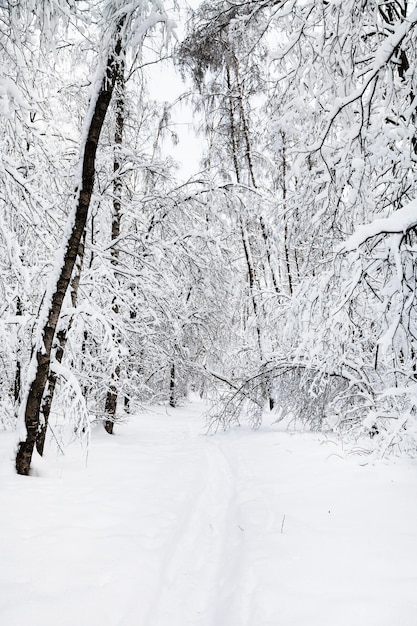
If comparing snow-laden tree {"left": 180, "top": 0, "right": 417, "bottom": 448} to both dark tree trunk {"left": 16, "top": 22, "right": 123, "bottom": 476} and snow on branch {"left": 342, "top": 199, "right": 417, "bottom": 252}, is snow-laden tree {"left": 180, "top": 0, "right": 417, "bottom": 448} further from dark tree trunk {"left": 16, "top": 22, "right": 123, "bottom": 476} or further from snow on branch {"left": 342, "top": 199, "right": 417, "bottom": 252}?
dark tree trunk {"left": 16, "top": 22, "right": 123, "bottom": 476}

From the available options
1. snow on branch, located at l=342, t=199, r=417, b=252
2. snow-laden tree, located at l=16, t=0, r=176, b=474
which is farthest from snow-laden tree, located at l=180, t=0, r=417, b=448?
snow-laden tree, located at l=16, t=0, r=176, b=474

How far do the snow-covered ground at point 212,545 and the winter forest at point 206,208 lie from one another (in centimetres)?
8

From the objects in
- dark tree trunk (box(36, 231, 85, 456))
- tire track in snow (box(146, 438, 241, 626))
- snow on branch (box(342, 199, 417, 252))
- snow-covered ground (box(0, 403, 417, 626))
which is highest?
snow on branch (box(342, 199, 417, 252))

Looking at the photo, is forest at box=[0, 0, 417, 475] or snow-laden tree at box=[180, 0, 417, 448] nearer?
snow-laden tree at box=[180, 0, 417, 448]

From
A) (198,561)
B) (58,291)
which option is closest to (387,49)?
(58,291)

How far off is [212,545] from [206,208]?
226 inches

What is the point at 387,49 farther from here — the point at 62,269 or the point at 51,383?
the point at 51,383

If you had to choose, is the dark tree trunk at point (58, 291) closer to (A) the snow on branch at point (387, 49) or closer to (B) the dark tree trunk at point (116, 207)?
(B) the dark tree trunk at point (116, 207)

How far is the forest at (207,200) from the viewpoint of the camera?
353cm

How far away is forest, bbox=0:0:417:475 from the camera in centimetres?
353

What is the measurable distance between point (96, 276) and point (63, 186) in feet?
5.89

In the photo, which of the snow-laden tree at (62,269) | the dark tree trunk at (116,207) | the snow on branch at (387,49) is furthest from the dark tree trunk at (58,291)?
the snow on branch at (387,49)

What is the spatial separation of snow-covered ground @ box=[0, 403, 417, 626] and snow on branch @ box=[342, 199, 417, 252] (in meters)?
2.37

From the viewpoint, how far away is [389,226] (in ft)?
9.63
